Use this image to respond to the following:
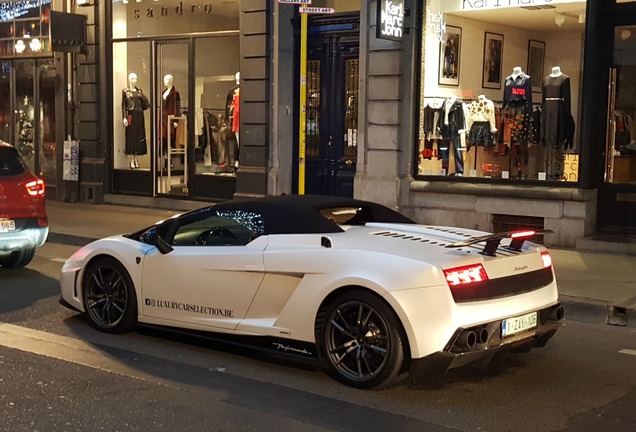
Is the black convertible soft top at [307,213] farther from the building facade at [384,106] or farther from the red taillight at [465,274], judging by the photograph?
the building facade at [384,106]

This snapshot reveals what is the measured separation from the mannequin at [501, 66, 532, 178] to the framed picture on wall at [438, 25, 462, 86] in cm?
98

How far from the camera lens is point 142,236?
7512 mm

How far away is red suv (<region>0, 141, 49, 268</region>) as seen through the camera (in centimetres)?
1031

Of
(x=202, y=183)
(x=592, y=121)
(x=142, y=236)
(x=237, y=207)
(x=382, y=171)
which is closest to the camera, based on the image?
(x=237, y=207)

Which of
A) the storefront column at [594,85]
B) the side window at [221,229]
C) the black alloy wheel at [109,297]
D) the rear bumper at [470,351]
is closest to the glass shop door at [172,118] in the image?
the storefront column at [594,85]

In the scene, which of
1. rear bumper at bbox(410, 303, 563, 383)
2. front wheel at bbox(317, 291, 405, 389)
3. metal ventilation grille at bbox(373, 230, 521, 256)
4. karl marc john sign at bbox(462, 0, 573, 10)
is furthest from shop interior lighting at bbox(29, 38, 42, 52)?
rear bumper at bbox(410, 303, 563, 383)

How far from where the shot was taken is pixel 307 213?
6.57 meters

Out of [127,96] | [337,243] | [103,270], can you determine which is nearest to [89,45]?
[127,96]

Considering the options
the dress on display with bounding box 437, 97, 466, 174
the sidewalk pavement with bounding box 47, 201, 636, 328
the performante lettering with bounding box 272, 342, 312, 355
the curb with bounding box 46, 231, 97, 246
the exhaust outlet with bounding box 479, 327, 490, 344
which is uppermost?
the dress on display with bounding box 437, 97, 466, 174

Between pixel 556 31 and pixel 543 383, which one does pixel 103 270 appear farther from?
pixel 556 31

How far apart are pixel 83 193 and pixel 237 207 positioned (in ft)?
41.6

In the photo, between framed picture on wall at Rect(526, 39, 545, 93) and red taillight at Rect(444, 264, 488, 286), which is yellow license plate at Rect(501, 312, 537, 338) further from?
framed picture on wall at Rect(526, 39, 545, 93)

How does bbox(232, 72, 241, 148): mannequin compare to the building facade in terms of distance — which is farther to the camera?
bbox(232, 72, 241, 148): mannequin

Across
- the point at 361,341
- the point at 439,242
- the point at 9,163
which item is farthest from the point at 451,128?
the point at 361,341
